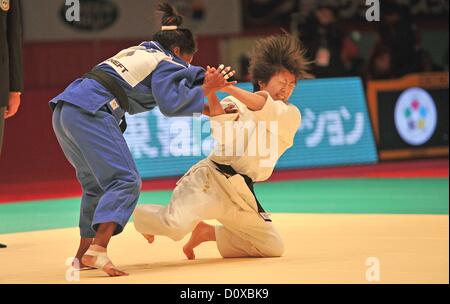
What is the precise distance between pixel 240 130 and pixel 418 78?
7.33m

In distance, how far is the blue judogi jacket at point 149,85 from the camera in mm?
5320

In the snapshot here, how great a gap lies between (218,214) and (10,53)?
2.10 m

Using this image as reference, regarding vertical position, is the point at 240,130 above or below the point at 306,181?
above

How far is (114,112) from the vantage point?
5.48m

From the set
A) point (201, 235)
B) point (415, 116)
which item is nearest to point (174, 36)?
point (201, 235)

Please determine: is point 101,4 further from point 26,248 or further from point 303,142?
point 26,248

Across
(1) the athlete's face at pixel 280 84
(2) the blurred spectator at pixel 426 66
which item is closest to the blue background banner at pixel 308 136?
(2) the blurred spectator at pixel 426 66

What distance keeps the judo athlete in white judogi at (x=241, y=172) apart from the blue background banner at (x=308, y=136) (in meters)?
4.56

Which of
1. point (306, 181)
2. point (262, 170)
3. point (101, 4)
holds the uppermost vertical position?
point (101, 4)

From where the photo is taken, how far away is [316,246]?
20.6 feet

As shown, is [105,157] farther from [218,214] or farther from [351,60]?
[351,60]

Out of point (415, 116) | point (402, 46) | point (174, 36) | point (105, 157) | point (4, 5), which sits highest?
point (4, 5)

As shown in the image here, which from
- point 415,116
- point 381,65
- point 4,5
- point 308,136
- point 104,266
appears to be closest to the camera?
point 104,266

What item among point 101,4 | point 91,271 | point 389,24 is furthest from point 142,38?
point 91,271
